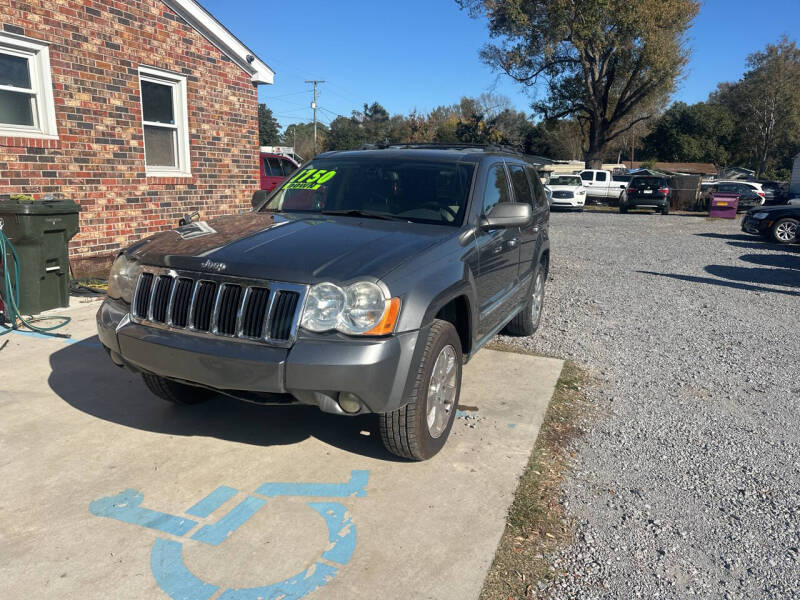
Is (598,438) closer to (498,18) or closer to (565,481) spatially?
(565,481)

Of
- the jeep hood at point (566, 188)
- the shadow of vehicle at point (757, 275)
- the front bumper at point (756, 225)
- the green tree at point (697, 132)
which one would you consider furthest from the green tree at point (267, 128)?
the shadow of vehicle at point (757, 275)

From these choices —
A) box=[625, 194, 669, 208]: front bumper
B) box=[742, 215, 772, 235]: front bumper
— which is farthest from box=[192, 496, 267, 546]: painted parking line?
box=[625, 194, 669, 208]: front bumper

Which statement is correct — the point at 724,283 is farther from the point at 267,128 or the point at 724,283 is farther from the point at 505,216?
the point at 267,128

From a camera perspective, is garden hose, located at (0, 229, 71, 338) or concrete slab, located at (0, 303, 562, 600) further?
garden hose, located at (0, 229, 71, 338)

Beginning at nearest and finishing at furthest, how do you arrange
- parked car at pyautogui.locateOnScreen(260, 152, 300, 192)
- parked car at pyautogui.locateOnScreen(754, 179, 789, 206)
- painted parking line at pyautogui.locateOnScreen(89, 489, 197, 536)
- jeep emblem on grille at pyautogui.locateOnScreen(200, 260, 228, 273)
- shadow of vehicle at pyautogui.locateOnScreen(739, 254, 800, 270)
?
painted parking line at pyautogui.locateOnScreen(89, 489, 197, 536) → jeep emblem on grille at pyautogui.locateOnScreen(200, 260, 228, 273) → shadow of vehicle at pyautogui.locateOnScreen(739, 254, 800, 270) → parked car at pyautogui.locateOnScreen(260, 152, 300, 192) → parked car at pyautogui.locateOnScreen(754, 179, 789, 206)

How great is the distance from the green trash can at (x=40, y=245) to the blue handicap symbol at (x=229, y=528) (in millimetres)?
3906

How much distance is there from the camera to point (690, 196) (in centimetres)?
2736

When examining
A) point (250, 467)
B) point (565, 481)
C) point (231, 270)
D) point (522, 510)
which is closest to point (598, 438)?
point (565, 481)

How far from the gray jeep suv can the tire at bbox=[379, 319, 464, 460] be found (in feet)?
0.03

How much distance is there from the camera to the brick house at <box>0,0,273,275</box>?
7105mm

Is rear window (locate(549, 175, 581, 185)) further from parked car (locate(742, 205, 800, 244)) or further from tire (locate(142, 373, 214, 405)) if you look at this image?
tire (locate(142, 373, 214, 405))

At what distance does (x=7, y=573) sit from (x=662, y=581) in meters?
2.74

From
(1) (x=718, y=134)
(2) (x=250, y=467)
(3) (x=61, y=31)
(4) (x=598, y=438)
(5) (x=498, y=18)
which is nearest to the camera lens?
(2) (x=250, y=467)

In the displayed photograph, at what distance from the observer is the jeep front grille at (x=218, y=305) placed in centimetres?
289
